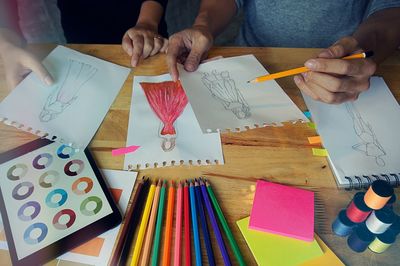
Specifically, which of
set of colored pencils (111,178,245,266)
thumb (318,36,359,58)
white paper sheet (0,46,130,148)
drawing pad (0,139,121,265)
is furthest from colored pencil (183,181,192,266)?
thumb (318,36,359,58)

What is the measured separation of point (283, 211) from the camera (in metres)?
0.51

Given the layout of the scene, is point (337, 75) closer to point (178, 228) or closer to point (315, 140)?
point (315, 140)

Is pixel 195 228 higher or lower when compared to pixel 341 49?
lower

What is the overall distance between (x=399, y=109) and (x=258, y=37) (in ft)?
1.55

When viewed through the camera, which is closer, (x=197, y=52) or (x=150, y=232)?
(x=150, y=232)

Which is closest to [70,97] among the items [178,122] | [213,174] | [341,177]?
[178,122]

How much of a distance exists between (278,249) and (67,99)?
0.50m

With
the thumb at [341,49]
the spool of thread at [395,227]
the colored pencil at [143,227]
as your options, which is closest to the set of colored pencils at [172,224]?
the colored pencil at [143,227]

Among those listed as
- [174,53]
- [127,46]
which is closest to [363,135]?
[174,53]

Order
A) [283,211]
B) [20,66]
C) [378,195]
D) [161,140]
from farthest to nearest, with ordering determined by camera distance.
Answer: [20,66] < [161,140] < [283,211] < [378,195]

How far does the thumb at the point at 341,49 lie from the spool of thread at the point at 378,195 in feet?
0.98

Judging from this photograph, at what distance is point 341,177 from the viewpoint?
0.55 metres

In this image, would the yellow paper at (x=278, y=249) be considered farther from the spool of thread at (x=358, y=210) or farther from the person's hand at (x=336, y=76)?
the person's hand at (x=336, y=76)

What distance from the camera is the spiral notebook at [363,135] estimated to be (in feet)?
1.83
